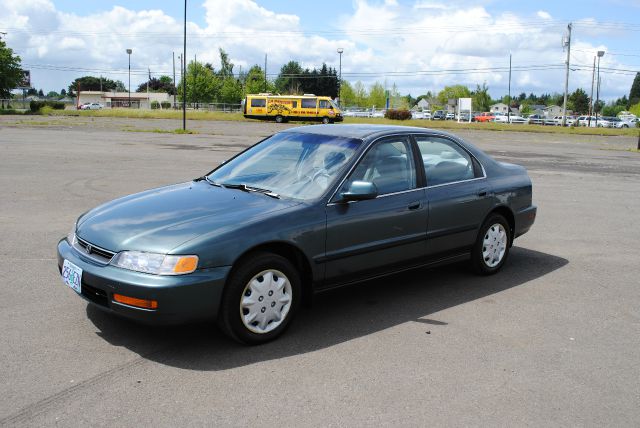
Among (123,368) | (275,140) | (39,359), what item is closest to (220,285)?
(123,368)

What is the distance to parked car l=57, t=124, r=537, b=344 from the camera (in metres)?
3.82

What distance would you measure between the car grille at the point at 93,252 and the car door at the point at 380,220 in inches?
60.0

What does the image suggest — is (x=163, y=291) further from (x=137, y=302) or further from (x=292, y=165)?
(x=292, y=165)

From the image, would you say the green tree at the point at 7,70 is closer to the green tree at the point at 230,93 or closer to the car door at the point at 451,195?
the green tree at the point at 230,93

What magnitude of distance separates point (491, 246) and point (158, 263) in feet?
11.5

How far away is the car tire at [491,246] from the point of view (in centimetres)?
588

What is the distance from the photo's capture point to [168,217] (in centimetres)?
418

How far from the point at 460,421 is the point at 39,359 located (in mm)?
2611

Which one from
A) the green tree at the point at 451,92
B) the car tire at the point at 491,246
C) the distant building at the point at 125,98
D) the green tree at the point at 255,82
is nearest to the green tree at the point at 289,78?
the green tree at the point at 255,82

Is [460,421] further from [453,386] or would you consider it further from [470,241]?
[470,241]

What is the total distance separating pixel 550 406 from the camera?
11.3ft

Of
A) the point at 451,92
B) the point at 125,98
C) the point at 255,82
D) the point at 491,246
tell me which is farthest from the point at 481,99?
the point at 491,246

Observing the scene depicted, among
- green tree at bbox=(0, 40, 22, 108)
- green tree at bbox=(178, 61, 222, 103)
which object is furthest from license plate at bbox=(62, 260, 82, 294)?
green tree at bbox=(178, 61, 222, 103)

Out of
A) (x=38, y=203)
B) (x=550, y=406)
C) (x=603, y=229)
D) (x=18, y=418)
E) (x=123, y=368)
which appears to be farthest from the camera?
(x=38, y=203)
